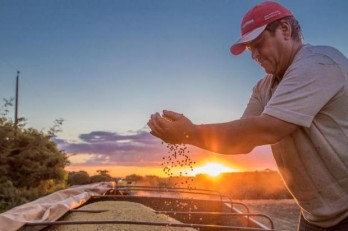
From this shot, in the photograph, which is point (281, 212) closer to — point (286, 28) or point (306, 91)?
point (286, 28)

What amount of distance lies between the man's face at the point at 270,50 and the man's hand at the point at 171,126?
0.49m

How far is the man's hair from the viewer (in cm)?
204

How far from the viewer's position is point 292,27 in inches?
83.1

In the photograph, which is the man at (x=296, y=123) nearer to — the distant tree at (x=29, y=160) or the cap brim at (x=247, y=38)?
the cap brim at (x=247, y=38)

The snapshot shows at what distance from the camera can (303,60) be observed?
6.19 feet

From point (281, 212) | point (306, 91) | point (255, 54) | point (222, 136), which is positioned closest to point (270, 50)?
point (255, 54)

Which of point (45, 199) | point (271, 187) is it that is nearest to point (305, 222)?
point (45, 199)

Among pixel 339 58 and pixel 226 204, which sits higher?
pixel 339 58

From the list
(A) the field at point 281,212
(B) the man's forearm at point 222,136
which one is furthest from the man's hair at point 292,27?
(A) the field at point 281,212

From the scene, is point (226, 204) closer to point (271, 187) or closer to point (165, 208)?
point (165, 208)

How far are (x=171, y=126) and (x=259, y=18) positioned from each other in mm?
634

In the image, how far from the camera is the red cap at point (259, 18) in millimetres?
2016

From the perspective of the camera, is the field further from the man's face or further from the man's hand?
the man's hand

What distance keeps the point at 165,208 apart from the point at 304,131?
6258mm
